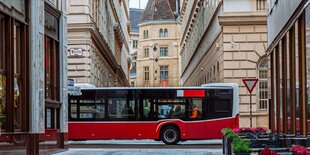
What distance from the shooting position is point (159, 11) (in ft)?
392

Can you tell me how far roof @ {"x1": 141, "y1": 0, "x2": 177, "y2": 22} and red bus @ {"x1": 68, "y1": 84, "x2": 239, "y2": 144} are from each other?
84906 millimetres

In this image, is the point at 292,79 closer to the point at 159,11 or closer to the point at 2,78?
the point at 2,78

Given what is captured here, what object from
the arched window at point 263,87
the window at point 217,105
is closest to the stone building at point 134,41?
the arched window at point 263,87

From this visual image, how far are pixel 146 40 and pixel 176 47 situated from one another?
4.66 m

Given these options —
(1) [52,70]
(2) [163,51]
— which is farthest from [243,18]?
(2) [163,51]

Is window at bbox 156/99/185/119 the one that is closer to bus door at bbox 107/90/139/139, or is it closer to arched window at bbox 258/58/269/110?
bus door at bbox 107/90/139/139

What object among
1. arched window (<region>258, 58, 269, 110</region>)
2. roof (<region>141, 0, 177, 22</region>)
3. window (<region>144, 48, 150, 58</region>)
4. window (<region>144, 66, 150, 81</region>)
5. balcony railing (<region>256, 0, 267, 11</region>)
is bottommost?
arched window (<region>258, 58, 269, 110</region>)

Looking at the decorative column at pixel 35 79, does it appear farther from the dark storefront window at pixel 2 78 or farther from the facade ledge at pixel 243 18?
Answer: the facade ledge at pixel 243 18

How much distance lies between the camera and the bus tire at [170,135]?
111 feet

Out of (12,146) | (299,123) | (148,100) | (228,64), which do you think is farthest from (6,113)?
(228,64)

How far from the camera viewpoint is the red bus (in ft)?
111

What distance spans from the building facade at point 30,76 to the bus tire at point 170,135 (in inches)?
390

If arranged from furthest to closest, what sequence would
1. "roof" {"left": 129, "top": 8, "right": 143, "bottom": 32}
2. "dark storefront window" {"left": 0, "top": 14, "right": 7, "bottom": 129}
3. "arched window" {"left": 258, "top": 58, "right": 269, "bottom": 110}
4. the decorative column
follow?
"roof" {"left": 129, "top": 8, "right": 143, "bottom": 32}
"arched window" {"left": 258, "top": 58, "right": 269, "bottom": 110}
the decorative column
"dark storefront window" {"left": 0, "top": 14, "right": 7, "bottom": 129}

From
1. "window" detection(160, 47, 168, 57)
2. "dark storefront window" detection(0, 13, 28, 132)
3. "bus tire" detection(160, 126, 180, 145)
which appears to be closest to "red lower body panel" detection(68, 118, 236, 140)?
"bus tire" detection(160, 126, 180, 145)
